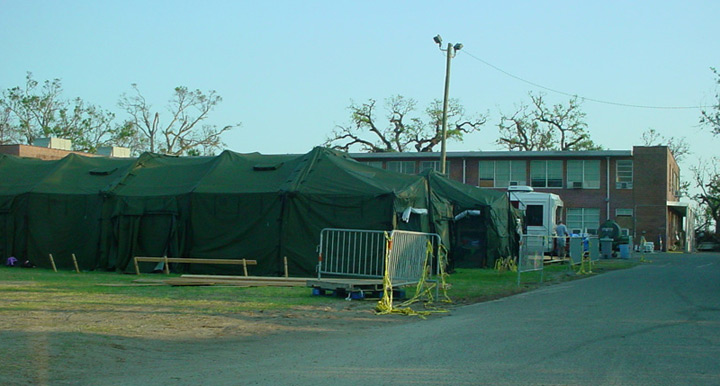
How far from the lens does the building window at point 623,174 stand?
162ft

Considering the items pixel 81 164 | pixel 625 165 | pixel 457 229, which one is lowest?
pixel 457 229

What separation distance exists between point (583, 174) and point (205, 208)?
33766mm

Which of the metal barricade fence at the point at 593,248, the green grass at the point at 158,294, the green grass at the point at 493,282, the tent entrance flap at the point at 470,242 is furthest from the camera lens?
the tent entrance flap at the point at 470,242

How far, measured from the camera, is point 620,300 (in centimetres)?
1532

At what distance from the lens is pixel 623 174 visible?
162ft

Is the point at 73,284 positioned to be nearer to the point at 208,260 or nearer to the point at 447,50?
the point at 208,260

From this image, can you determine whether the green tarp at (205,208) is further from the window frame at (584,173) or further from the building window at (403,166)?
the building window at (403,166)

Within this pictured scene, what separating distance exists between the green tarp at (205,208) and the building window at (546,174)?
86.3 feet

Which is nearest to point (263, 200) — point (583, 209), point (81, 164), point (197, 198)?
point (197, 198)

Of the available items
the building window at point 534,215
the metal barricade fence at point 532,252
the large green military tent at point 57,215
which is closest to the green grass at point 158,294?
the metal barricade fence at point 532,252

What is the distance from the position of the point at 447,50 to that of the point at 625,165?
79.6 feet

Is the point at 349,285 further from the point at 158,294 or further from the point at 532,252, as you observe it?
the point at 532,252

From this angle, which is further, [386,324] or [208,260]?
[208,260]

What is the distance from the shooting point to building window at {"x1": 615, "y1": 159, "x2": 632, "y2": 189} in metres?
49.3
